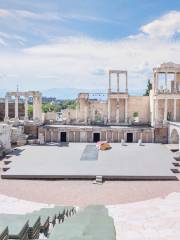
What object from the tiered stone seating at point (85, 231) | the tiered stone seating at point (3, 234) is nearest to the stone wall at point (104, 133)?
the tiered stone seating at point (85, 231)

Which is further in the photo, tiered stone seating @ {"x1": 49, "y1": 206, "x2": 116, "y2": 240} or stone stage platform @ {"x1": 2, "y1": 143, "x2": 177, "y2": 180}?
stone stage platform @ {"x1": 2, "y1": 143, "x2": 177, "y2": 180}

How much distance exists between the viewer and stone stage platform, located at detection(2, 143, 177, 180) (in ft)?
82.0

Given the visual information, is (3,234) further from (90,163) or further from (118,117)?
(118,117)

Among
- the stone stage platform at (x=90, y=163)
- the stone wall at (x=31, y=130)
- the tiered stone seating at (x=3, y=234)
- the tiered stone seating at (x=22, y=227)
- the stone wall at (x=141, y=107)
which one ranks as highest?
the stone wall at (x=141, y=107)

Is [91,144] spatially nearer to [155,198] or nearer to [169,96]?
[169,96]

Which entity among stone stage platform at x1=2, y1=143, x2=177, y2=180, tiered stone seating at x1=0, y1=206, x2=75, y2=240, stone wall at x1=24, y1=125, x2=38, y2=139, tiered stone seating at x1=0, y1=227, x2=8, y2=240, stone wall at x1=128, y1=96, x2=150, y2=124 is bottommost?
stone stage platform at x1=2, y1=143, x2=177, y2=180

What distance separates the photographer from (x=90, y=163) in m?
28.4

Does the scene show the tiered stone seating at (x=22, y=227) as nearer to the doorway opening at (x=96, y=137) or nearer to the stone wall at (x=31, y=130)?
the doorway opening at (x=96, y=137)

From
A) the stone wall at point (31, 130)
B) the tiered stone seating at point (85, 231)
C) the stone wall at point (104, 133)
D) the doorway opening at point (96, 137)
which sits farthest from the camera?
the stone wall at point (31, 130)

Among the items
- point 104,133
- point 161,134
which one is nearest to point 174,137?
point 161,134

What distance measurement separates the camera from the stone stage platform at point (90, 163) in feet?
82.0

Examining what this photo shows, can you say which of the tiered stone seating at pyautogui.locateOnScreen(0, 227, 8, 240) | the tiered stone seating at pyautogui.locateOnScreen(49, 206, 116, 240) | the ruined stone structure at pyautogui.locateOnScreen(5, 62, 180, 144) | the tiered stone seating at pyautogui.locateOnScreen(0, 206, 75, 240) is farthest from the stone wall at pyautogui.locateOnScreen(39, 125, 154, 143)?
the tiered stone seating at pyautogui.locateOnScreen(0, 227, 8, 240)

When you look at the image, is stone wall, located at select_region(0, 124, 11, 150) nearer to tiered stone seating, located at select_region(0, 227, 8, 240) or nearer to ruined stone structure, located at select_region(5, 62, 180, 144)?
ruined stone structure, located at select_region(5, 62, 180, 144)

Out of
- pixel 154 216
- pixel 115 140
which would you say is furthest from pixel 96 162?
pixel 154 216
